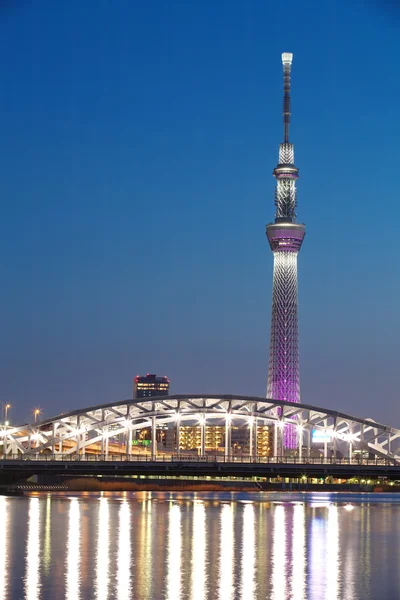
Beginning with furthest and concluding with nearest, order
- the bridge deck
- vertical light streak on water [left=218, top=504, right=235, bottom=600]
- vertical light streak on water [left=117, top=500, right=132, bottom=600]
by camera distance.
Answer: the bridge deck → vertical light streak on water [left=218, top=504, right=235, bottom=600] → vertical light streak on water [left=117, top=500, right=132, bottom=600]

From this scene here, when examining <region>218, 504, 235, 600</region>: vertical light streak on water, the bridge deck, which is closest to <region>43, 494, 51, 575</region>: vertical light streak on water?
<region>218, 504, 235, 600</region>: vertical light streak on water

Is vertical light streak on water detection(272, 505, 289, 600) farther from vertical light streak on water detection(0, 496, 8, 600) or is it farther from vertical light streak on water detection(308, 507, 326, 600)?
vertical light streak on water detection(0, 496, 8, 600)

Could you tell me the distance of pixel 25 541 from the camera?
262 ft

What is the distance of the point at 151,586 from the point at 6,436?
11055 cm

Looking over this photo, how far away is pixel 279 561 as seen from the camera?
71.9m

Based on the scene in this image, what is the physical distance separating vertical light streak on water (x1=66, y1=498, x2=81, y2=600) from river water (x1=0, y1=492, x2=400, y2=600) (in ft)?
0.16

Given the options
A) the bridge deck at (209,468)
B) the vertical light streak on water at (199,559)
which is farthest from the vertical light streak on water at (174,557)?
the bridge deck at (209,468)

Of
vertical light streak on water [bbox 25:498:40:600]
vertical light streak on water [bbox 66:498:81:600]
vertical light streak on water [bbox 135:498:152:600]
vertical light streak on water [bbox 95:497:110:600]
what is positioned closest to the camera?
vertical light streak on water [bbox 25:498:40:600]

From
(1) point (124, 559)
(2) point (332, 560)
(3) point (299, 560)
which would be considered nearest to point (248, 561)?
(3) point (299, 560)

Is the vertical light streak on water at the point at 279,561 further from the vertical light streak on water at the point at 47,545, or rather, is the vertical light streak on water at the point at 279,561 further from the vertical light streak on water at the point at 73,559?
the vertical light streak on water at the point at 47,545

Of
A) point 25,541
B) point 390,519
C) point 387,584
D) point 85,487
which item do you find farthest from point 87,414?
point 387,584

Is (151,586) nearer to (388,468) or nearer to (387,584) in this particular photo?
(387,584)

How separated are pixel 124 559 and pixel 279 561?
8.55 metres

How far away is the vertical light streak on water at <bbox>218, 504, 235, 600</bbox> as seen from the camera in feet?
193
